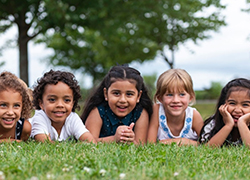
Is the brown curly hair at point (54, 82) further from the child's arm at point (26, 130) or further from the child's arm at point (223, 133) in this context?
the child's arm at point (223, 133)

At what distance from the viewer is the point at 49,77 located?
5.35 metres

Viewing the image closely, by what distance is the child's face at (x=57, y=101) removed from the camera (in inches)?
205

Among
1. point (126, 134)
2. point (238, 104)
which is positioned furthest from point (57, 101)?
point (238, 104)

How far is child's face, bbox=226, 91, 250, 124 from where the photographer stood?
5.34m

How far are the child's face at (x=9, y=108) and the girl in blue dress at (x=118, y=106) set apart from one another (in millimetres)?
1267

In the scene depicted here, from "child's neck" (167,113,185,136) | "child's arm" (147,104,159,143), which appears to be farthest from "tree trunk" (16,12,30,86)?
"child's neck" (167,113,185,136)

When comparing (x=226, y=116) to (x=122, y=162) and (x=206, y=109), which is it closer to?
(x=122, y=162)

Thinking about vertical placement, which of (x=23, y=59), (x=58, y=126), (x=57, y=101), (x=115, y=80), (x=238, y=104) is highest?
(x=23, y=59)

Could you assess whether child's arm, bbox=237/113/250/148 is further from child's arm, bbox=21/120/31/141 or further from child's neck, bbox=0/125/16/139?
child's neck, bbox=0/125/16/139

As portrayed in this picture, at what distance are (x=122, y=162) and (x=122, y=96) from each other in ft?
6.60

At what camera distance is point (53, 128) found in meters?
5.47

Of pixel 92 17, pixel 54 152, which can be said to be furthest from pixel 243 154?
pixel 92 17

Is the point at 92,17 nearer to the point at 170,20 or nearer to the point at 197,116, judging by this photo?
the point at 170,20

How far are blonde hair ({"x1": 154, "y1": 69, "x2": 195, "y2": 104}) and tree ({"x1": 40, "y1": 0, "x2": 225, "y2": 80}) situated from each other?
10467 millimetres
